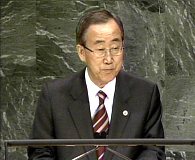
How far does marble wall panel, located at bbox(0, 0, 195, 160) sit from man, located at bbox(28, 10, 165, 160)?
59.7 inches

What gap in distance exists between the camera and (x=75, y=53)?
16.6 feet

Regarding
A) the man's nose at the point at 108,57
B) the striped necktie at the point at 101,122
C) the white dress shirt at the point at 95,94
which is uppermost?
the man's nose at the point at 108,57

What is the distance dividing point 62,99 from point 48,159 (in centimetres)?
42

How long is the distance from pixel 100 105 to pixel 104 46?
34 cm

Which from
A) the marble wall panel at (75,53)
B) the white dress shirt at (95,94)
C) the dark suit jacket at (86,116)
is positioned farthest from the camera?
the marble wall panel at (75,53)

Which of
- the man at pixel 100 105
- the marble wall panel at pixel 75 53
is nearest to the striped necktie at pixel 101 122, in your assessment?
the man at pixel 100 105

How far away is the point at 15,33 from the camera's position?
5.17 meters

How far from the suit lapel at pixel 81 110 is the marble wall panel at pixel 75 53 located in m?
1.56

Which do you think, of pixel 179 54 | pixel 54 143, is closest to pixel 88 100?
pixel 54 143

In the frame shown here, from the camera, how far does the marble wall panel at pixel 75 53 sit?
192 inches

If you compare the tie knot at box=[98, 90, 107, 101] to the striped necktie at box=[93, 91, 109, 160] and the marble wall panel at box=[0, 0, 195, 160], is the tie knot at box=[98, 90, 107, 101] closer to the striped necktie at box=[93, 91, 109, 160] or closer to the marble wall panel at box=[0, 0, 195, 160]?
the striped necktie at box=[93, 91, 109, 160]

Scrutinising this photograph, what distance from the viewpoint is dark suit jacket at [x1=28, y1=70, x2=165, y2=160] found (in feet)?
10.6

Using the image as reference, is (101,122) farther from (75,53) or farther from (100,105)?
→ (75,53)

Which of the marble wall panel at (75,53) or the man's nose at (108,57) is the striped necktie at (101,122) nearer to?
the man's nose at (108,57)
